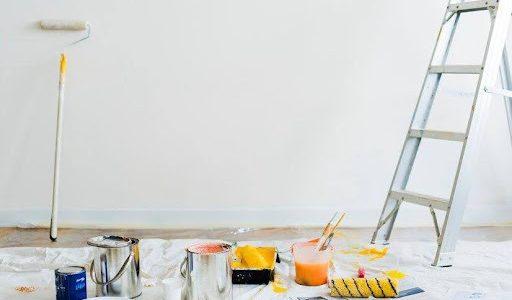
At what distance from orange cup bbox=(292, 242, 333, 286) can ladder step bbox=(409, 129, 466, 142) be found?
0.88 m

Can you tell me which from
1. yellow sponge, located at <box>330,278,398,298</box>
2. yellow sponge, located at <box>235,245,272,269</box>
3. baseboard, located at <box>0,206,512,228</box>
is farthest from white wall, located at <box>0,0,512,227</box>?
yellow sponge, located at <box>330,278,398,298</box>

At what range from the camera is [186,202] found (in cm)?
306

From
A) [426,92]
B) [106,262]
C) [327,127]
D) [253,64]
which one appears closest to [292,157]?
[327,127]

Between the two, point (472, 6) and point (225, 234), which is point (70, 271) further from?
point (472, 6)

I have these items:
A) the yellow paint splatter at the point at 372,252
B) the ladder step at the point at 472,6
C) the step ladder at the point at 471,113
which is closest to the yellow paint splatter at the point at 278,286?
the yellow paint splatter at the point at 372,252

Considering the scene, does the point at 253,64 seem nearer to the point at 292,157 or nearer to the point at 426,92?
the point at 292,157

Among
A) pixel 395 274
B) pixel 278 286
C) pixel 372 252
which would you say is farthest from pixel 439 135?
pixel 278 286

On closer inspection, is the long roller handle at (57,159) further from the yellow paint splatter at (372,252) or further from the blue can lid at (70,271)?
the yellow paint splatter at (372,252)

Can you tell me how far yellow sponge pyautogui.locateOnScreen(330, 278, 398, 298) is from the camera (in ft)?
5.56

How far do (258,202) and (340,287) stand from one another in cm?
142

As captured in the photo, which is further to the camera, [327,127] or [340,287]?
[327,127]

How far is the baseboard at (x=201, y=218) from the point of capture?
3.00 metres

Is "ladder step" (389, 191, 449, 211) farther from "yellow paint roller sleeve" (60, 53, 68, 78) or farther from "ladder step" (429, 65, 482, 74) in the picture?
"yellow paint roller sleeve" (60, 53, 68, 78)

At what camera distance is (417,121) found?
258 cm
